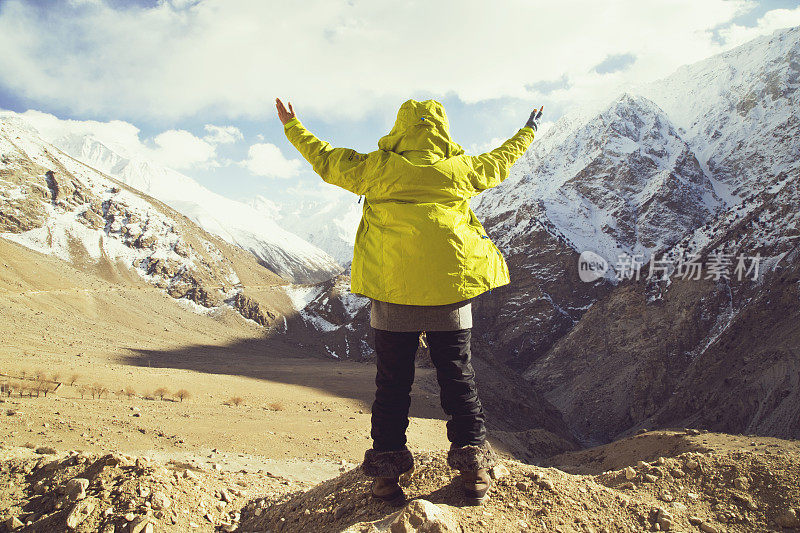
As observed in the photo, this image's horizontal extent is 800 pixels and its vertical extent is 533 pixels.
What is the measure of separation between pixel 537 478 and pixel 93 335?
145 feet

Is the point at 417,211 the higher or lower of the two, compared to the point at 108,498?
higher

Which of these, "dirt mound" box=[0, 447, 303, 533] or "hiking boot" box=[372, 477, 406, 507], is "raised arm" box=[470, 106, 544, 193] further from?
"dirt mound" box=[0, 447, 303, 533]

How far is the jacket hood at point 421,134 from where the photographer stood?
302 cm

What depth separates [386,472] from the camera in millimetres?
2902

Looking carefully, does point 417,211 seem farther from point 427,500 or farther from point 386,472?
point 427,500

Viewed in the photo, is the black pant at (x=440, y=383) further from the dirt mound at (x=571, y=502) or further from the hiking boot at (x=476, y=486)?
the dirt mound at (x=571, y=502)

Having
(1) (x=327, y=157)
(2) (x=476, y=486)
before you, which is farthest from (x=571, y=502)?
(1) (x=327, y=157)

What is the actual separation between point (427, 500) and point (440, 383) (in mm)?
768

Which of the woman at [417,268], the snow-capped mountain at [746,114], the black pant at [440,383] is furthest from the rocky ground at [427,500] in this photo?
the snow-capped mountain at [746,114]

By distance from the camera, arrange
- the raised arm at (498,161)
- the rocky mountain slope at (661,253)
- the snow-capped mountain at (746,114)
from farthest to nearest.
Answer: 1. the snow-capped mountain at (746,114)
2. the rocky mountain slope at (661,253)
3. the raised arm at (498,161)

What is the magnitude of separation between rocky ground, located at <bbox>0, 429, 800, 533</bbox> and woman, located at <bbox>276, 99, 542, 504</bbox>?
293 millimetres

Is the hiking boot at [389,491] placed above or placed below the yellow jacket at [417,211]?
below

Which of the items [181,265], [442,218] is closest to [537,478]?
[442,218]

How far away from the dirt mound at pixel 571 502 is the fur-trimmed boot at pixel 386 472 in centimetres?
10
